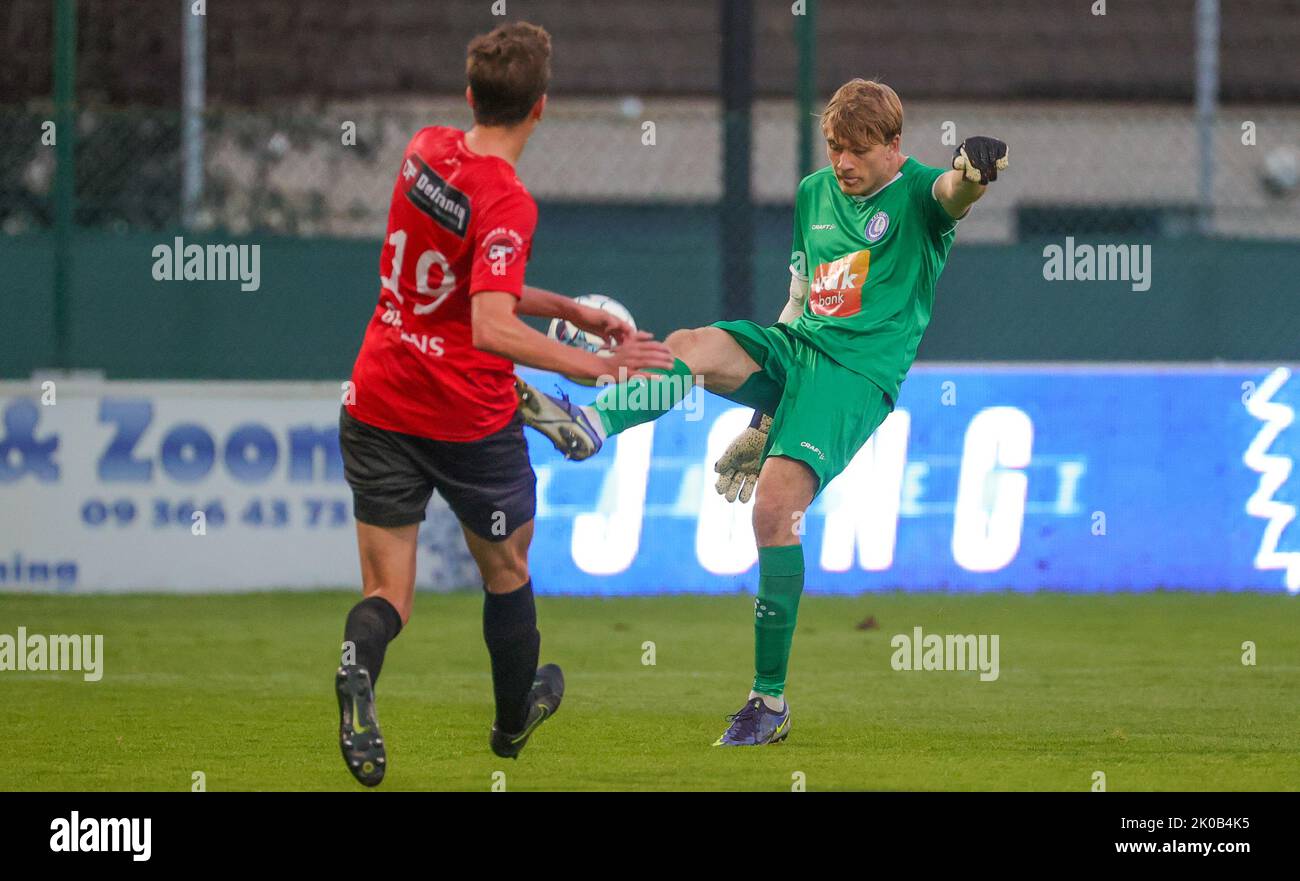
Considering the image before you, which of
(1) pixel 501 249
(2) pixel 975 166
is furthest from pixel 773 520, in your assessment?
(1) pixel 501 249

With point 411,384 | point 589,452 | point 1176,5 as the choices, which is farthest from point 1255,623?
point 1176,5

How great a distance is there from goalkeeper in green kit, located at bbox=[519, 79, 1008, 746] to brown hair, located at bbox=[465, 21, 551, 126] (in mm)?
1223

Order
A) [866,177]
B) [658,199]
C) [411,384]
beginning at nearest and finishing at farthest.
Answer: [411,384]
[866,177]
[658,199]

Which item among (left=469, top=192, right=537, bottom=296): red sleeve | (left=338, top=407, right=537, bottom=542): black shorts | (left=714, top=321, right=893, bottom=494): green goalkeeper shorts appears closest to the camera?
(left=469, top=192, right=537, bottom=296): red sleeve

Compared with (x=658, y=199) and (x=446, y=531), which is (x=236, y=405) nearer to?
(x=446, y=531)

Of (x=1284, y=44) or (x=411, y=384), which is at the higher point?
(x=1284, y=44)

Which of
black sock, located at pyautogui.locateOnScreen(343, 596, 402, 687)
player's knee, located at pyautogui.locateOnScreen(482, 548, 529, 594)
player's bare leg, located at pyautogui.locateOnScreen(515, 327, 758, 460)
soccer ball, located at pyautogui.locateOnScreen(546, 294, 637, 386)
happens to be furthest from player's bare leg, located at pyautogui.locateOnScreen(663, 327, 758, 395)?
black sock, located at pyautogui.locateOnScreen(343, 596, 402, 687)

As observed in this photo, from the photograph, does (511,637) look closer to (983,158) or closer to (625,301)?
(983,158)

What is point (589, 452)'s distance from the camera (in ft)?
19.4

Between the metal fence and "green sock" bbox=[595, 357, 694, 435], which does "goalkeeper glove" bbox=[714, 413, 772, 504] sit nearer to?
"green sock" bbox=[595, 357, 694, 435]

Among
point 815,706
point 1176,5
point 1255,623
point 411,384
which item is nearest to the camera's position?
point 411,384

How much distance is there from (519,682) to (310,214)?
7.92 m

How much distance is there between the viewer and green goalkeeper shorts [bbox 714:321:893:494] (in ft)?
21.4

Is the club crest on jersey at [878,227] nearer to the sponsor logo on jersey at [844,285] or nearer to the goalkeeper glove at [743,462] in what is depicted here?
the sponsor logo on jersey at [844,285]
